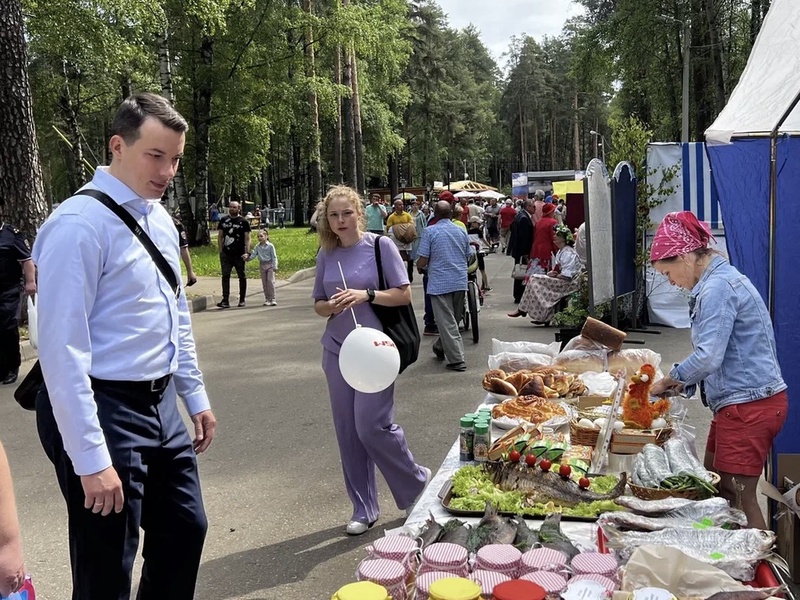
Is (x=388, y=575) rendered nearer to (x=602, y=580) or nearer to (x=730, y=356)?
(x=602, y=580)

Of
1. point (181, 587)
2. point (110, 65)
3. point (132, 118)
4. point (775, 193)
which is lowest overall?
point (181, 587)

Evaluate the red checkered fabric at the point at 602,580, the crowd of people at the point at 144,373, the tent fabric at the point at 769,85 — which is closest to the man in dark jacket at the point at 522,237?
the tent fabric at the point at 769,85

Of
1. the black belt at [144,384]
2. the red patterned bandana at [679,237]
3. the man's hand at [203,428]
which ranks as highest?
the red patterned bandana at [679,237]

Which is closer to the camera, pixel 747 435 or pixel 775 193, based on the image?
pixel 747 435

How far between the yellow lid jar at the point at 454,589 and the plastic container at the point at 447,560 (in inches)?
3.9

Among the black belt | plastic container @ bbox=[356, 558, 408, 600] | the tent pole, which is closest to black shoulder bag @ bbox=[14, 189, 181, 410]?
the black belt

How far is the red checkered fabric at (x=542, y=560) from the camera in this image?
2316 millimetres

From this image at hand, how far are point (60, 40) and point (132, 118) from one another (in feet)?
52.6

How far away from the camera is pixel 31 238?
11.3m

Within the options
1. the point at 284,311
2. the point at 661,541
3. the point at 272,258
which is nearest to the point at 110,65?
the point at 272,258

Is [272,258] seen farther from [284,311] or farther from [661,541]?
[661,541]

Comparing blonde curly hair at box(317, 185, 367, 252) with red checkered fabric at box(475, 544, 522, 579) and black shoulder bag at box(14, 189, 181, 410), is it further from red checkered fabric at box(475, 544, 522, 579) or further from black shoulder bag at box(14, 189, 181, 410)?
red checkered fabric at box(475, 544, 522, 579)

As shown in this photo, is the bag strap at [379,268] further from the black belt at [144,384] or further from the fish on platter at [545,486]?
the black belt at [144,384]

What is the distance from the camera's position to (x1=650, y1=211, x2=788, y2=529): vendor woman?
318 cm
